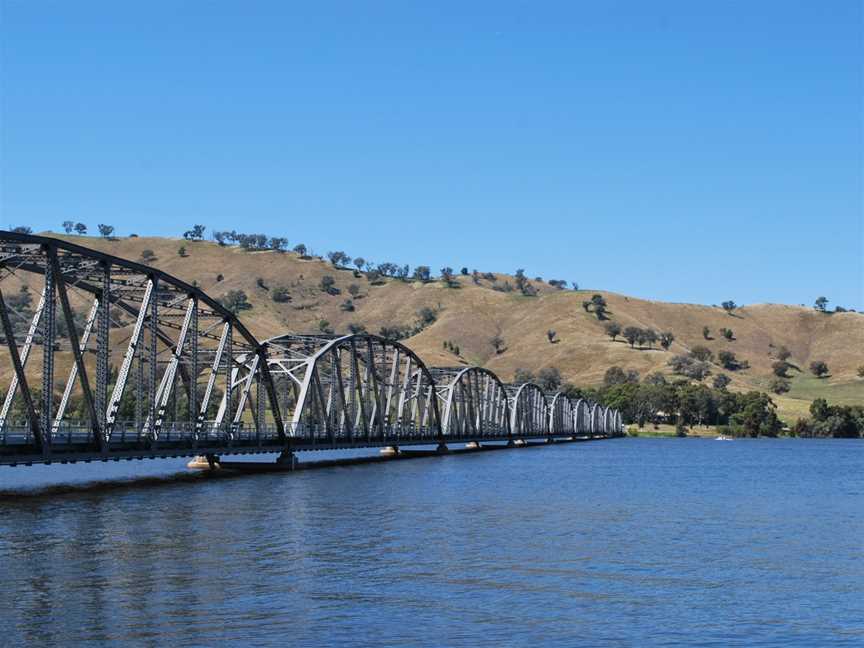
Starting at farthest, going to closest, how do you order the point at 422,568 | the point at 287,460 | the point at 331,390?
1. the point at 331,390
2. the point at 287,460
3. the point at 422,568

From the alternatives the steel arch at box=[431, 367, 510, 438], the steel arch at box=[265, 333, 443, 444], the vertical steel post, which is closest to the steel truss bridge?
the vertical steel post

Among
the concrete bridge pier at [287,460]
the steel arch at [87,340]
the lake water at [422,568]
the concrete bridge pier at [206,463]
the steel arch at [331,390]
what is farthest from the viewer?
the steel arch at [331,390]

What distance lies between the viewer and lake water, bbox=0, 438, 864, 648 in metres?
33.6

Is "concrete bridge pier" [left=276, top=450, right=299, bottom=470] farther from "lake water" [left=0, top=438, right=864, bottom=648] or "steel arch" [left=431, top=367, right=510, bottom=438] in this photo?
"steel arch" [left=431, top=367, right=510, bottom=438]

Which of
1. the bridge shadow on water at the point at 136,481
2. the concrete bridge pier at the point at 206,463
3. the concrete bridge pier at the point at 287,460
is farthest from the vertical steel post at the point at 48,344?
Answer: the concrete bridge pier at the point at 287,460

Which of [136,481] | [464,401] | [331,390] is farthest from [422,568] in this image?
[464,401]

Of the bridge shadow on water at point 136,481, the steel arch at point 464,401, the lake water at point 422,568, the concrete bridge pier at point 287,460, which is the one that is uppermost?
the steel arch at point 464,401

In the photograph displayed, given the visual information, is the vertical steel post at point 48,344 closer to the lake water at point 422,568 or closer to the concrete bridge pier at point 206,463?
the lake water at point 422,568

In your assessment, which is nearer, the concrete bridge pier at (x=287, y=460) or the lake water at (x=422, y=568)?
the lake water at (x=422, y=568)

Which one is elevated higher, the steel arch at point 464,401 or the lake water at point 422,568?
the steel arch at point 464,401

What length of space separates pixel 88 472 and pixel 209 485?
19751 mm

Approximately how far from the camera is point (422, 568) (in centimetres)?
4484

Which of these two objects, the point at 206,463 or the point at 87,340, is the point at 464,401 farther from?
the point at 87,340

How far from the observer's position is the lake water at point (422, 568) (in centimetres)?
3362
